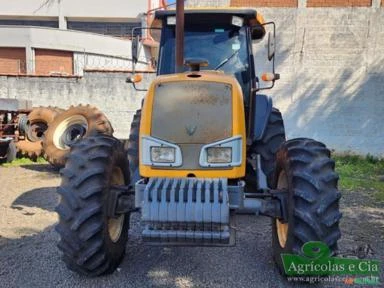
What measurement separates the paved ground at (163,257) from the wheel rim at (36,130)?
3.84 m

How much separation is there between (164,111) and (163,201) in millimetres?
841

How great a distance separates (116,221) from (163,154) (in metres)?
0.83

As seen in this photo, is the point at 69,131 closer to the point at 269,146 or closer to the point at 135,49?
the point at 135,49

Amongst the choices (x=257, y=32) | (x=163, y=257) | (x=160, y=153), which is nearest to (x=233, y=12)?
(x=257, y=32)

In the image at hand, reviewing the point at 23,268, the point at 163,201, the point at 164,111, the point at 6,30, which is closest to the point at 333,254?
the point at 163,201

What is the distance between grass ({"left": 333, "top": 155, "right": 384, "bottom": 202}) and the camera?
726 cm

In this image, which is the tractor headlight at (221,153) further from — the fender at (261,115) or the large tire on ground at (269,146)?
the fender at (261,115)

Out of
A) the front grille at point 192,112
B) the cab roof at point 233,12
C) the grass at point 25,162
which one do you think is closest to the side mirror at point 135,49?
the cab roof at point 233,12

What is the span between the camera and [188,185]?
3.16 meters

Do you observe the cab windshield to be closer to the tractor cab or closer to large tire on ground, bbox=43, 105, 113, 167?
the tractor cab

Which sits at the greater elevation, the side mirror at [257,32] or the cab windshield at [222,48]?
the side mirror at [257,32]

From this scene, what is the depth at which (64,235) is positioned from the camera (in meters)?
3.30

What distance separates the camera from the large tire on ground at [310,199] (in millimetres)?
3162

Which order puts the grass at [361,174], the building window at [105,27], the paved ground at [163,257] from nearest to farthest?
1. the paved ground at [163,257]
2. the grass at [361,174]
3. the building window at [105,27]
